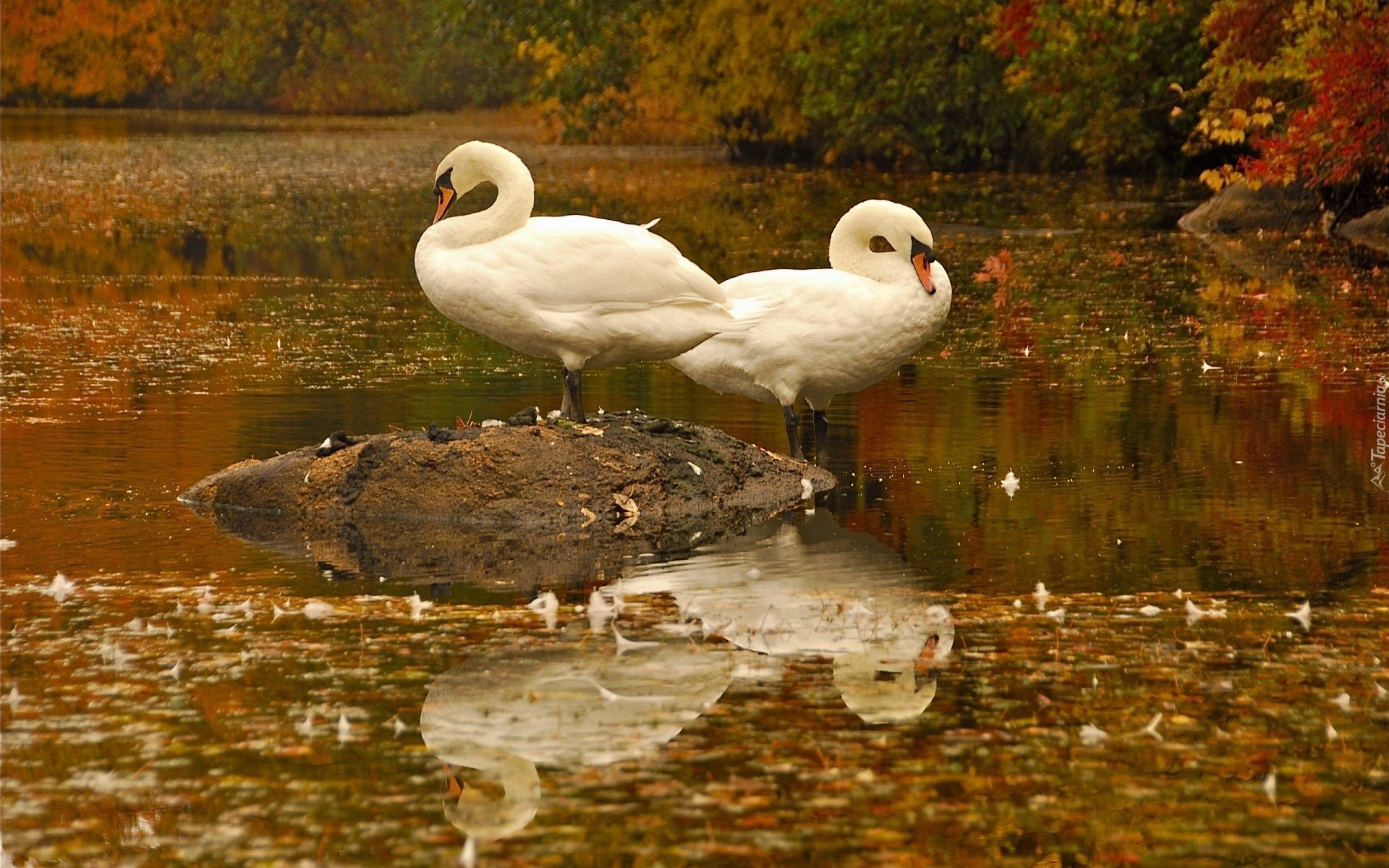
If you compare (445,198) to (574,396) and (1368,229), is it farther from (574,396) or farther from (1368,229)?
(1368,229)

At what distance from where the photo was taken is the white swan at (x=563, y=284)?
9.43 m

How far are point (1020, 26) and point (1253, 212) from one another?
7.86 meters

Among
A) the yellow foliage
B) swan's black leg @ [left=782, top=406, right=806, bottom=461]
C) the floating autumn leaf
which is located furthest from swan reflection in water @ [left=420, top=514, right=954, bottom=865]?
the yellow foliage

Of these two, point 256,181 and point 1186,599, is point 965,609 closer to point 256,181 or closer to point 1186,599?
point 1186,599

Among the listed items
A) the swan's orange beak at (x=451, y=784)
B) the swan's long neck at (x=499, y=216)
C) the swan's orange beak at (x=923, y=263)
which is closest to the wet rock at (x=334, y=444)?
the swan's long neck at (x=499, y=216)

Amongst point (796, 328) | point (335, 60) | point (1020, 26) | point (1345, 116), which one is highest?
point (335, 60)

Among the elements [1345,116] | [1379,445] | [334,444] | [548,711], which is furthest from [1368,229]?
[548,711]

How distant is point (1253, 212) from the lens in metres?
26.5

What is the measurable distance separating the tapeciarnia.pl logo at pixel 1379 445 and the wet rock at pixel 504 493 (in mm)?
2675

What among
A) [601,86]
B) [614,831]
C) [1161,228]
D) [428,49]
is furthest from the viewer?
[428,49]

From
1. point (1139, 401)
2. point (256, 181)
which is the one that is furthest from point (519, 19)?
point (1139, 401)

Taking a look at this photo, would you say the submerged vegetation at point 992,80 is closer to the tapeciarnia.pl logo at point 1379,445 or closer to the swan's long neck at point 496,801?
the tapeciarnia.pl logo at point 1379,445

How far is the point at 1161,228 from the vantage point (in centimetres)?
2614

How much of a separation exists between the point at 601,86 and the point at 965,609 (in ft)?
115
